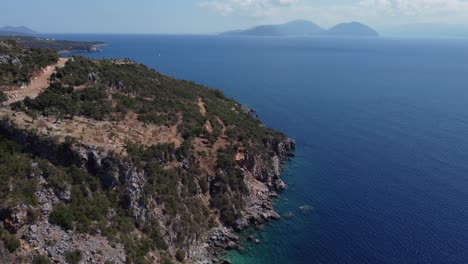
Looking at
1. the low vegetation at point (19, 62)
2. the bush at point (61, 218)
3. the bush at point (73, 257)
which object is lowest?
the bush at point (73, 257)

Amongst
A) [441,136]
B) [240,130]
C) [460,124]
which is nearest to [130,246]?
[240,130]

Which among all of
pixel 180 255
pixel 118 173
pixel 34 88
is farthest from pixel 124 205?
pixel 34 88

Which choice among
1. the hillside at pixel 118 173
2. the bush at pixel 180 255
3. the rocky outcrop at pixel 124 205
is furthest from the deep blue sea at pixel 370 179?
the bush at pixel 180 255

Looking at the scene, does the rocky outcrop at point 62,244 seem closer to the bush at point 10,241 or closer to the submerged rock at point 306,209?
the bush at point 10,241

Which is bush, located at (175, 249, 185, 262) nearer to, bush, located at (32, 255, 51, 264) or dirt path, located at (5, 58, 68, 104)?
bush, located at (32, 255, 51, 264)

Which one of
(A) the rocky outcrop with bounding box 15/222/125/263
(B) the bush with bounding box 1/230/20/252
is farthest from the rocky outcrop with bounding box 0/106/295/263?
(B) the bush with bounding box 1/230/20/252

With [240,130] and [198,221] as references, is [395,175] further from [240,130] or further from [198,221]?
[198,221]
